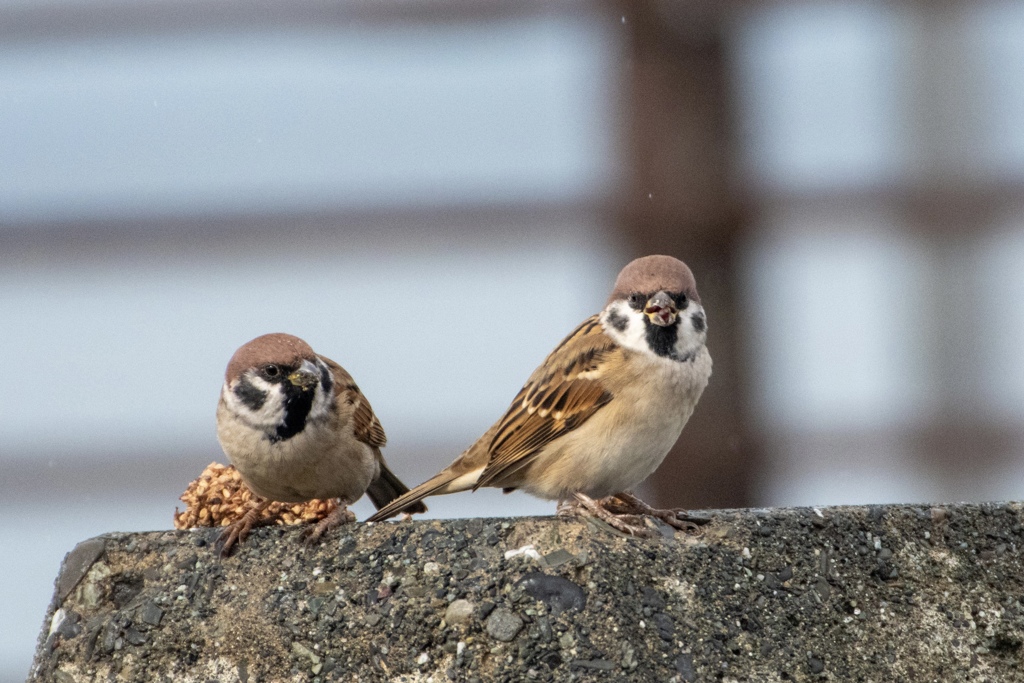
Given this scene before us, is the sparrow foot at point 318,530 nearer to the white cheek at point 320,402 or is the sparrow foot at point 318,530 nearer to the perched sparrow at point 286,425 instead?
the perched sparrow at point 286,425

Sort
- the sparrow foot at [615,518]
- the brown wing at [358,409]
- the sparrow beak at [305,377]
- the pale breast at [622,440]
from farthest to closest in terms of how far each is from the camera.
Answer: the brown wing at [358,409]
the sparrow beak at [305,377]
the pale breast at [622,440]
the sparrow foot at [615,518]

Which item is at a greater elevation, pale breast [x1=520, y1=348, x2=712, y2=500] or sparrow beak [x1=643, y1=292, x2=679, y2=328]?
sparrow beak [x1=643, y1=292, x2=679, y2=328]

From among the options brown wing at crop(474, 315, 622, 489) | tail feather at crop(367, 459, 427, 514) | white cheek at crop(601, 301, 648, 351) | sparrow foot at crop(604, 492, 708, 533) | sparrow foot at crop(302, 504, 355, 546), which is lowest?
tail feather at crop(367, 459, 427, 514)

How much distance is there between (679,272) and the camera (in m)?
3.00

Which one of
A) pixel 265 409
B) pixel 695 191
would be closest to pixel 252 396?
pixel 265 409

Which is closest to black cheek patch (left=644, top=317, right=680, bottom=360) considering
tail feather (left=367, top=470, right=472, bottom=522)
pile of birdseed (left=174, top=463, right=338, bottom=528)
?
tail feather (left=367, top=470, right=472, bottom=522)

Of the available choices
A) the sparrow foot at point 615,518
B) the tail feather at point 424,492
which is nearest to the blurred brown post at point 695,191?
the tail feather at point 424,492

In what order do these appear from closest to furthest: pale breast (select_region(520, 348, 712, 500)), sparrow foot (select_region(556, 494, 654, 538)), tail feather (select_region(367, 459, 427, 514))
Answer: sparrow foot (select_region(556, 494, 654, 538))
pale breast (select_region(520, 348, 712, 500))
tail feather (select_region(367, 459, 427, 514))

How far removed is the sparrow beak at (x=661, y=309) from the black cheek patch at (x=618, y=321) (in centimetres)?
10

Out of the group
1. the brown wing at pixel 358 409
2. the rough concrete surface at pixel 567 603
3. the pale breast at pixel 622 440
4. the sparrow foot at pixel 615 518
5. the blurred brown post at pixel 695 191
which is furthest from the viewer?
the blurred brown post at pixel 695 191

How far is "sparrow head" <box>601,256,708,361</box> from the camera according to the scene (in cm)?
299

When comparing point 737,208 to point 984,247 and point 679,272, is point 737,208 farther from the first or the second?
point 679,272

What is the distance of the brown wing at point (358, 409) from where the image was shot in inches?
129

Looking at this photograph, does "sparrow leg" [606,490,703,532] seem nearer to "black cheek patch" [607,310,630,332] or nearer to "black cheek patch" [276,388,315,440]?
"black cheek patch" [607,310,630,332]
